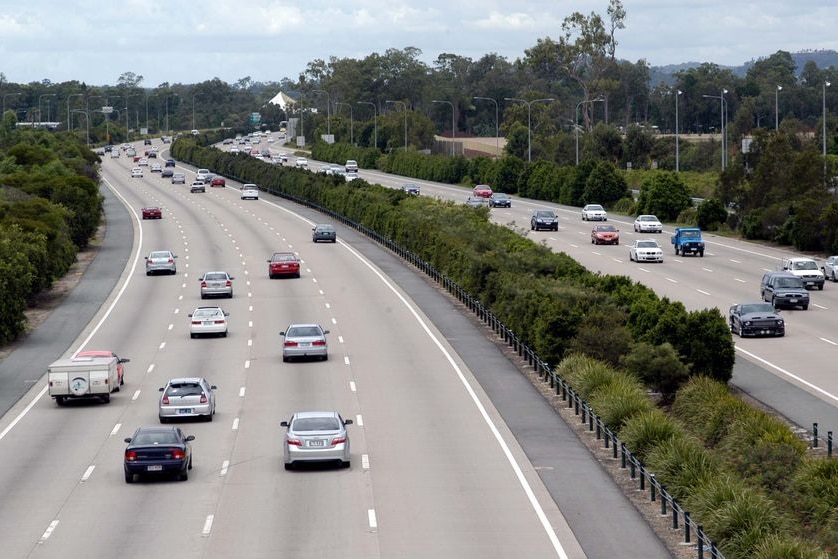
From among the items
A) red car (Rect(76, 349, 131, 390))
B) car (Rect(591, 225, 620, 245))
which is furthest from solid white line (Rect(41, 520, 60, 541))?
car (Rect(591, 225, 620, 245))

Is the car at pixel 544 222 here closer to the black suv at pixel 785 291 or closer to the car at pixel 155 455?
the black suv at pixel 785 291

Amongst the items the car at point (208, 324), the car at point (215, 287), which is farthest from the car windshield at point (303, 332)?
the car at point (215, 287)

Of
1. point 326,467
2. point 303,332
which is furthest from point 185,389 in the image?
point 303,332

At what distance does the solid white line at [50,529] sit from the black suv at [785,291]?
41.3m

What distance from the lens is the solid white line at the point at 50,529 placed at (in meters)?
26.6

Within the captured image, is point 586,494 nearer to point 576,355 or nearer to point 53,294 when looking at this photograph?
point 576,355

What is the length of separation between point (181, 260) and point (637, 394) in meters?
51.9

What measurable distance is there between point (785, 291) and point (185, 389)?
3257cm

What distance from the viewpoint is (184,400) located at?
3841 centimetres

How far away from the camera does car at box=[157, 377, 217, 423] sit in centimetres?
3831

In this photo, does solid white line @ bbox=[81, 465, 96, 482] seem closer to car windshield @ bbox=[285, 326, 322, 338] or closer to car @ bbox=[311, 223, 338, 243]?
car windshield @ bbox=[285, 326, 322, 338]

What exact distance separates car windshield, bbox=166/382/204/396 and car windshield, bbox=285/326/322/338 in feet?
35.7

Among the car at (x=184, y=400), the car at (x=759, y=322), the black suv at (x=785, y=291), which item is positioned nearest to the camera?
the car at (x=184, y=400)

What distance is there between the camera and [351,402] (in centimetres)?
4131
